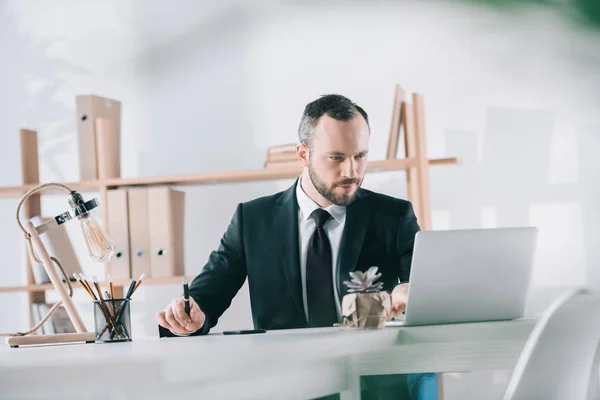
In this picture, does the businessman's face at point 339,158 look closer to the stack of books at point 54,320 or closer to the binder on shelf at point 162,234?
the binder on shelf at point 162,234

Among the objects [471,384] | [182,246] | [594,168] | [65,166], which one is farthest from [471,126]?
[65,166]

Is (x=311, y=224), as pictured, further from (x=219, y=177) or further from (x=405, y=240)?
(x=219, y=177)

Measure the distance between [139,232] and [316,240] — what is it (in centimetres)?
155

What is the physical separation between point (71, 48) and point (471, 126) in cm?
212

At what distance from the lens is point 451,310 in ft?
5.38

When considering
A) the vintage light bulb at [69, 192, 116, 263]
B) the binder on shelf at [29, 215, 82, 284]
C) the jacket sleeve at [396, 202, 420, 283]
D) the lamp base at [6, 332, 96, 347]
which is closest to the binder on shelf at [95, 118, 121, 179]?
the binder on shelf at [29, 215, 82, 284]

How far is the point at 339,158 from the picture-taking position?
2.67 meters

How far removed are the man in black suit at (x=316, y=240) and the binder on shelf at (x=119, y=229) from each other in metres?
1.32

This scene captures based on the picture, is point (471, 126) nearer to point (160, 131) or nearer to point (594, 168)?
point (594, 168)

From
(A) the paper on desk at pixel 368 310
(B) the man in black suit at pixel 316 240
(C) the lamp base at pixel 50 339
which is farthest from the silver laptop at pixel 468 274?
(B) the man in black suit at pixel 316 240

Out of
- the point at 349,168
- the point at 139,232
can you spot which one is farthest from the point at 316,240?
the point at 139,232

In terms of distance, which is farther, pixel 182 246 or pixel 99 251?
pixel 182 246

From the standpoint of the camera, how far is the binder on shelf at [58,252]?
13.0ft

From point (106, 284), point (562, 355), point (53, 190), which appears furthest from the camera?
point (53, 190)
